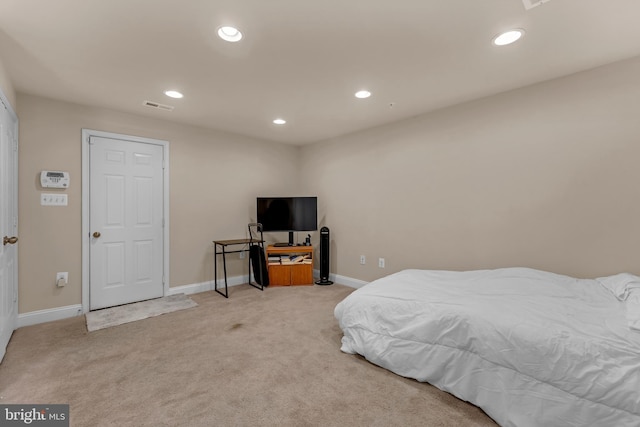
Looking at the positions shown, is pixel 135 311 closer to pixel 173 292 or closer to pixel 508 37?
pixel 173 292

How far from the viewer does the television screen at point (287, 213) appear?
15.2 ft

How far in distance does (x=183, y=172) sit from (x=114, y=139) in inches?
33.7

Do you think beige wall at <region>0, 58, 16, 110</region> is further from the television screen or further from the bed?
the bed

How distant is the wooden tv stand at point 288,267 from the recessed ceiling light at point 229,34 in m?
3.05

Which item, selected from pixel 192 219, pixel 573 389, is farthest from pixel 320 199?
pixel 573 389

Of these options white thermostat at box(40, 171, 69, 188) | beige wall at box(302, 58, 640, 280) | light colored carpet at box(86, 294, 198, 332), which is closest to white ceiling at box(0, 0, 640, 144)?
beige wall at box(302, 58, 640, 280)

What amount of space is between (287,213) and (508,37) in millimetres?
3456

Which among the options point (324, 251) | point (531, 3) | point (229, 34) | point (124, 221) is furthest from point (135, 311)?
point (531, 3)

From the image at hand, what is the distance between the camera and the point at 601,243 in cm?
247

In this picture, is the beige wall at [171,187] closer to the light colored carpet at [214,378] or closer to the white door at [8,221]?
the white door at [8,221]

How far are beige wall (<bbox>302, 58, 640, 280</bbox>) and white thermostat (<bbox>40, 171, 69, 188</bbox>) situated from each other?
3535mm

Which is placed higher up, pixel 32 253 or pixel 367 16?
pixel 367 16

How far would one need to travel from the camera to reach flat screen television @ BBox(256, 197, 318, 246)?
464 cm

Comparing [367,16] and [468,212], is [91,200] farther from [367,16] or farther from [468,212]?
[468,212]
